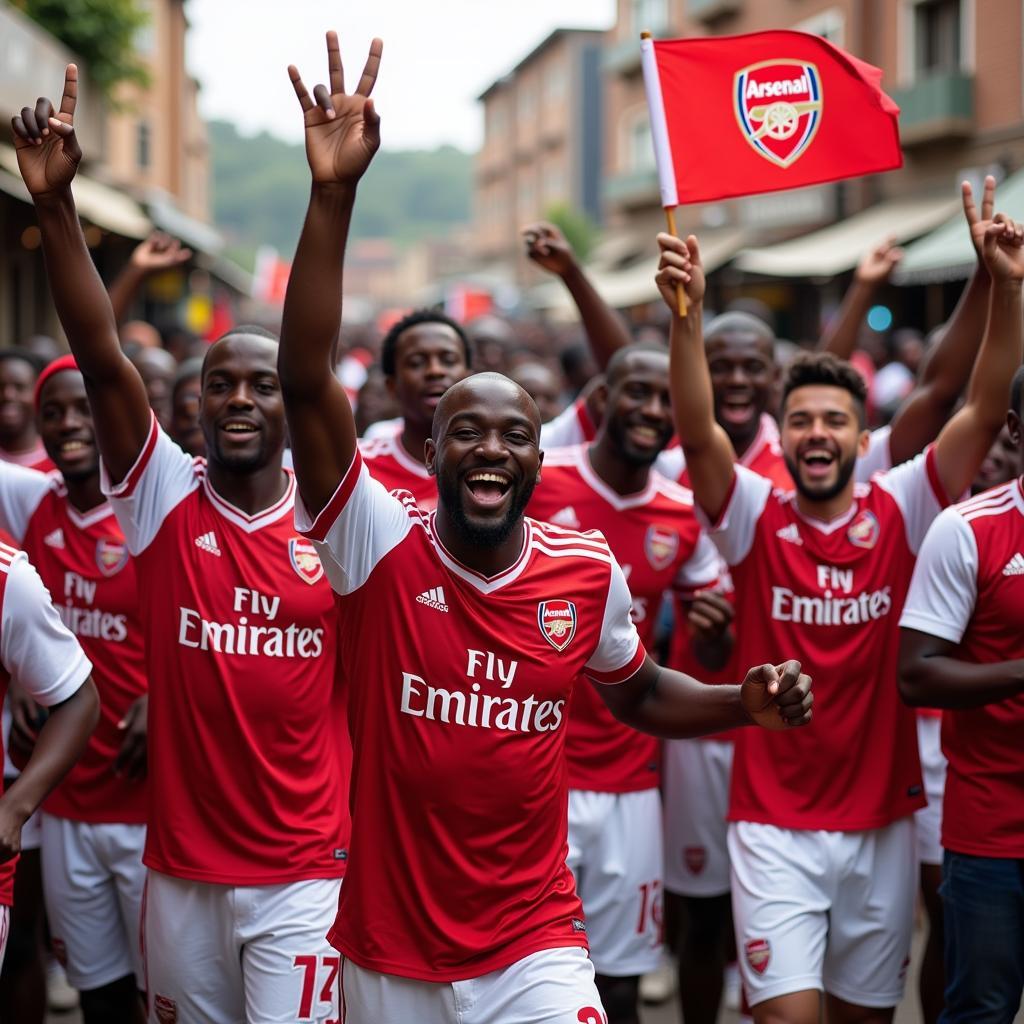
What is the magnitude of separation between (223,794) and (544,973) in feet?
4.03

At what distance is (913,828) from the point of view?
4836 mm

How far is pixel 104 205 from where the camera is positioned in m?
20.4

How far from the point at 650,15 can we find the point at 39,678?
1397 inches

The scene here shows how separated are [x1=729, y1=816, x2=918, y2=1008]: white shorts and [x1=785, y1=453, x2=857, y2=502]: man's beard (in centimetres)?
112

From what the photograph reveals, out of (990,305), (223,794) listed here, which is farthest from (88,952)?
(990,305)

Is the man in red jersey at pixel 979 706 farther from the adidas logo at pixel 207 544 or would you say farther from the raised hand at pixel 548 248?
the raised hand at pixel 548 248

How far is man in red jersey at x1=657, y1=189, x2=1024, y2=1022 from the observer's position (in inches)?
184

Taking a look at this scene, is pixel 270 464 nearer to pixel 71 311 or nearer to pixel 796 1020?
pixel 71 311

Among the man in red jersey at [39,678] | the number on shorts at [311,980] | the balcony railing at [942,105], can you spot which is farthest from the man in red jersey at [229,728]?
the balcony railing at [942,105]

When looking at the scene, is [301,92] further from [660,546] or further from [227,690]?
[660,546]

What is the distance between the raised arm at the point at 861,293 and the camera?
6559 mm

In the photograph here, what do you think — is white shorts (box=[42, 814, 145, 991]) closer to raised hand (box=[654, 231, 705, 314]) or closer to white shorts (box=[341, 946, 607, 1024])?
white shorts (box=[341, 946, 607, 1024])

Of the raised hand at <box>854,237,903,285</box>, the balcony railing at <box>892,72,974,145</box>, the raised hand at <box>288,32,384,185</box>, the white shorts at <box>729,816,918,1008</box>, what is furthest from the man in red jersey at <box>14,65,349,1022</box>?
the balcony railing at <box>892,72,974,145</box>

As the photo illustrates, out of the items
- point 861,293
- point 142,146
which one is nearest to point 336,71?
point 861,293
